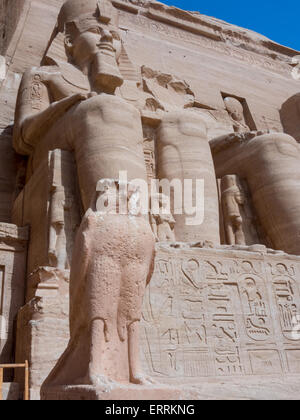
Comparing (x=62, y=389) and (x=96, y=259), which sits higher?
(x=96, y=259)

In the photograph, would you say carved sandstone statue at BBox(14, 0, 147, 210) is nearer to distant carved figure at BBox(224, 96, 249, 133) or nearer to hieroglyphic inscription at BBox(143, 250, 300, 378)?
hieroglyphic inscription at BBox(143, 250, 300, 378)

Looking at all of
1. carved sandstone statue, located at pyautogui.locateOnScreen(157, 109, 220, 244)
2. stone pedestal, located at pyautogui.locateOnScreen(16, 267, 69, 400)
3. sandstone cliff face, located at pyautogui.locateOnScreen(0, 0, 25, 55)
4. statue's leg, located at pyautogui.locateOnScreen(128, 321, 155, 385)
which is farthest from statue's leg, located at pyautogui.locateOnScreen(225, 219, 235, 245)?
sandstone cliff face, located at pyautogui.locateOnScreen(0, 0, 25, 55)

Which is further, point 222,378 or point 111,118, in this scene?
point 111,118

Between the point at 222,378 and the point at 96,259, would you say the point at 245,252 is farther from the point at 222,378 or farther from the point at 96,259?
the point at 96,259

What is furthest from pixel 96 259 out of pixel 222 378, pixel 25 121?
pixel 25 121

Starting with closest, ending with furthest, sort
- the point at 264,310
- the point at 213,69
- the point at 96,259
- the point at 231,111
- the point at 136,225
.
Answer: the point at 96,259 → the point at 136,225 → the point at 264,310 → the point at 231,111 → the point at 213,69

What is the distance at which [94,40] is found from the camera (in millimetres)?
5539

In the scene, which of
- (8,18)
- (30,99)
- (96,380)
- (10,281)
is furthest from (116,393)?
(8,18)

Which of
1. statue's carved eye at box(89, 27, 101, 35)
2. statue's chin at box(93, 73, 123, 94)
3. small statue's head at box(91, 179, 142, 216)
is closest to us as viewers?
small statue's head at box(91, 179, 142, 216)

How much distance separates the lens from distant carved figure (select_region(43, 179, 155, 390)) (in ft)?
6.89

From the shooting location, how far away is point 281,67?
10289 millimetres

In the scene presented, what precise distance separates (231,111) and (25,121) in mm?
4401

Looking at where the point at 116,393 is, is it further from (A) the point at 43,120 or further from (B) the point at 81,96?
(A) the point at 43,120

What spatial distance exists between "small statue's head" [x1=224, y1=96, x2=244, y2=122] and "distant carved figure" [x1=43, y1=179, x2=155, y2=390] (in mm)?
6136
